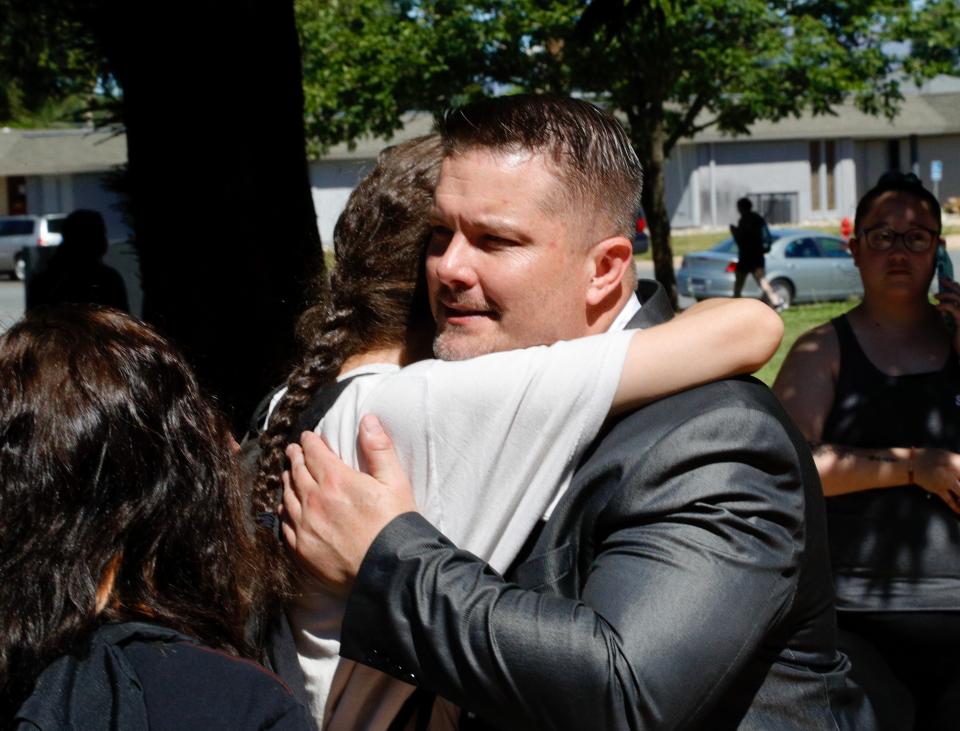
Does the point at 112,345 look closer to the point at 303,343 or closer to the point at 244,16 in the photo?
the point at 303,343

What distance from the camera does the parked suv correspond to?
117 feet

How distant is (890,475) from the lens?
357cm

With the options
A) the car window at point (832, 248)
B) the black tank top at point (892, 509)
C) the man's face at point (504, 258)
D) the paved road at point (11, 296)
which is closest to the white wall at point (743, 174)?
the car window at point (832, 248)

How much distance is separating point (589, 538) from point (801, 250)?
2310 centimetres

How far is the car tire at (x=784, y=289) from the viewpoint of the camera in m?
23.6

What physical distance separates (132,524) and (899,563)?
2500mm

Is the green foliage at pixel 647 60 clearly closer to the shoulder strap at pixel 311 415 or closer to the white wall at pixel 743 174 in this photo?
the shoulder strap at pixel 311 415

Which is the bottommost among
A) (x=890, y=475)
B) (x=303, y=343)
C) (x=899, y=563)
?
(x=899, y=563)

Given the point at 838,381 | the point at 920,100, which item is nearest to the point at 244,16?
the point at 838,381

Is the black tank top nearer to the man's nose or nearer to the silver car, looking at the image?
the man's nose

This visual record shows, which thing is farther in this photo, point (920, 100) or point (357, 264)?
point (920, 100)

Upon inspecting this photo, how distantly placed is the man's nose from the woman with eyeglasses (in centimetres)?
181

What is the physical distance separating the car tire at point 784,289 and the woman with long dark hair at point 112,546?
885 inches

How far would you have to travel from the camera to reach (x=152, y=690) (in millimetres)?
1564
